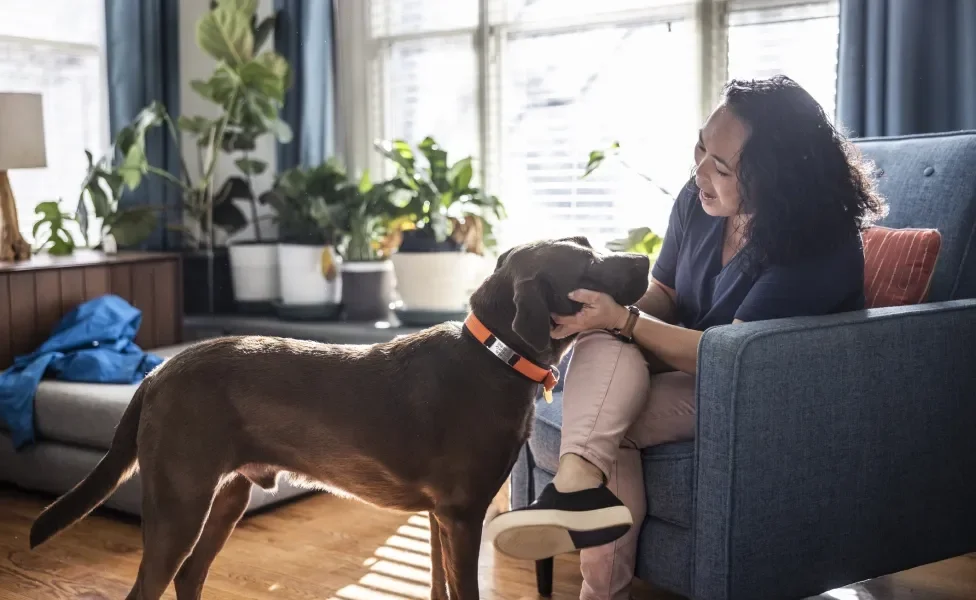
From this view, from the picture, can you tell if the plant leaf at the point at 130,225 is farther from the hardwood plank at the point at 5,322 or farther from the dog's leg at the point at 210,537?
the dog's leg at the point at 210,537

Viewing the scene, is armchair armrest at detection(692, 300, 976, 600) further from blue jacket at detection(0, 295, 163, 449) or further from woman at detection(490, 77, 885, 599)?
blue jacket at detection(0, 295, 163, 449)

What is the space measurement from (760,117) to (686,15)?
162cm

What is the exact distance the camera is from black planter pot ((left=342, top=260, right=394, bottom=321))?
377 cm

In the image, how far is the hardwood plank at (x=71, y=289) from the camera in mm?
3277

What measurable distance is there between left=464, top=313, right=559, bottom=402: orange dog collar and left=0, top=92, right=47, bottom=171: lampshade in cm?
228

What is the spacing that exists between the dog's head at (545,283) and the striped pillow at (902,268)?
2.17ft

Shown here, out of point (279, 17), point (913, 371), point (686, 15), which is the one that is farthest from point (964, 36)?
point (279, 17)

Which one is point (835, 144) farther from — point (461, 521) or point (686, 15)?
point (686, 15)

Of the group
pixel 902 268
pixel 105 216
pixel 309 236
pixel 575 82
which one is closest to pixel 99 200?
pixel 105 216

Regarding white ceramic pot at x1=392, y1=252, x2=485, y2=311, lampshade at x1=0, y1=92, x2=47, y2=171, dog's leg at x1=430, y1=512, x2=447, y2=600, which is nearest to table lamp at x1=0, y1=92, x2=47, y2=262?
lampshade at x1=0, y1=92, x2=47, y2=171

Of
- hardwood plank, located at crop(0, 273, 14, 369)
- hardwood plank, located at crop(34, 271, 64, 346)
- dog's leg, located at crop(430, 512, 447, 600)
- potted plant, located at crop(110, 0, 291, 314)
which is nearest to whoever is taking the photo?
dog's leg, located at crop(430, 512, 447, 600)

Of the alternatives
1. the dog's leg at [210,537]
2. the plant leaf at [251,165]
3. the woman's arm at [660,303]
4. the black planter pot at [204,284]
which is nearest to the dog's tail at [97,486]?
the dog's leg at [210,537]

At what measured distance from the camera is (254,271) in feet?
13.2

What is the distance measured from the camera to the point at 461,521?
1.66 m
